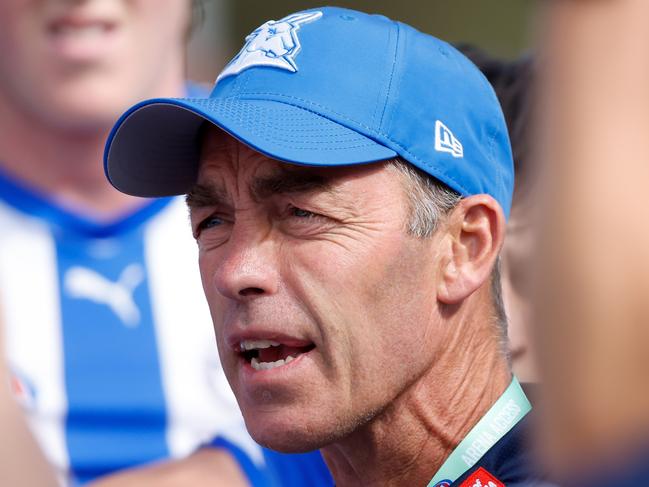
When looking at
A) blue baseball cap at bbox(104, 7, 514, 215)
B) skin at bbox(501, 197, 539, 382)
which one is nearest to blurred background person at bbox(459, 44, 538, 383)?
skin at bbox(501, 197, 539, 382)

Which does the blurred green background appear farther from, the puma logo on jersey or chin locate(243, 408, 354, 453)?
chin locate(243, 408, 354, 453)

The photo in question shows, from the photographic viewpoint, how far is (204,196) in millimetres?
2299

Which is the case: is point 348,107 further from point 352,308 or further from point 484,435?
point 484,435

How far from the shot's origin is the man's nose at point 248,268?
6.71 ft

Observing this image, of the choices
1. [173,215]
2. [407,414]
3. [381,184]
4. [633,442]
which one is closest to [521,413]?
[407,414]

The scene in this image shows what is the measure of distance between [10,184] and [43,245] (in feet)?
0.72

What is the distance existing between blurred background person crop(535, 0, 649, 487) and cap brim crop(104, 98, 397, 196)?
123 cm

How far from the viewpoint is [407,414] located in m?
2.18

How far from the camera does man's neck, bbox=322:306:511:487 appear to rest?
2180mm

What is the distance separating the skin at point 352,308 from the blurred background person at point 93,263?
1.04 metres

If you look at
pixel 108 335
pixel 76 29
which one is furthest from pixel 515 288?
pixel 76 29

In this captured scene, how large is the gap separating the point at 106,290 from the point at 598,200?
9.13 feet

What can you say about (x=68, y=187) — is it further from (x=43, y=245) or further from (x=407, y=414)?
(x=407, y=414)

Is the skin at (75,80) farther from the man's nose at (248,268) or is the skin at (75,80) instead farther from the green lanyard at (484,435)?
the green lanyard at (484,435)
